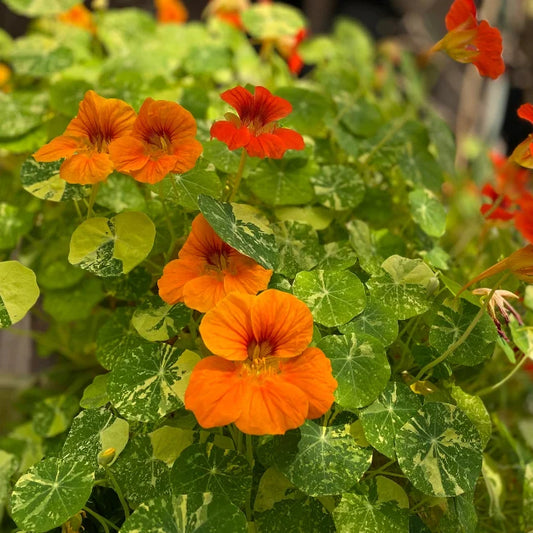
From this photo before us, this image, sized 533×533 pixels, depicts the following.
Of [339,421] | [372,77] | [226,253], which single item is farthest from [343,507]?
[372,77]

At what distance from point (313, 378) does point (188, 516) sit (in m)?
0.19

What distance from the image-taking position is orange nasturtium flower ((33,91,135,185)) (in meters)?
0.65

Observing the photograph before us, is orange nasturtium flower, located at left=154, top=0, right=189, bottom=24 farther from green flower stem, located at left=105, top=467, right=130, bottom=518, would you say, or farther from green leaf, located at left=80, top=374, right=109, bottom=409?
green flower stem, located at left=105, top=467, right=130, bottom=518

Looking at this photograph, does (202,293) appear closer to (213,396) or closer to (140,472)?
(213,396)

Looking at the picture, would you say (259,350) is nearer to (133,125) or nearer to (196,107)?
(133,125)

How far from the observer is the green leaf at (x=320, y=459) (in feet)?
2.03

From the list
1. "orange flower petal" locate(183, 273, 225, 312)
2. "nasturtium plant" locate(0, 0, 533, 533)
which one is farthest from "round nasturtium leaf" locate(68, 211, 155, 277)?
"orange flower petal" locate(183, 273, 225, 312)

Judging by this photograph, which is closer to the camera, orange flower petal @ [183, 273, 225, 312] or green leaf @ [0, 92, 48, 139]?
orange flower petal @ [183, 273, 225, 312]

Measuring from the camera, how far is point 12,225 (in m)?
0.92

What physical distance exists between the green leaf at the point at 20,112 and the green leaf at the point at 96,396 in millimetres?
542

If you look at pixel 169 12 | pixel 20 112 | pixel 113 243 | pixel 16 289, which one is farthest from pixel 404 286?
pixel 169 12

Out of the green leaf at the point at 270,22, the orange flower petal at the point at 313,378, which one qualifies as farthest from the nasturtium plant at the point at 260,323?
the green leaf at the point at 270,22

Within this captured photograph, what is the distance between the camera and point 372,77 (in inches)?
65.9

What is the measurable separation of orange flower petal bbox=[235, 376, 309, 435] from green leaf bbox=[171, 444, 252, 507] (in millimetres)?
125
